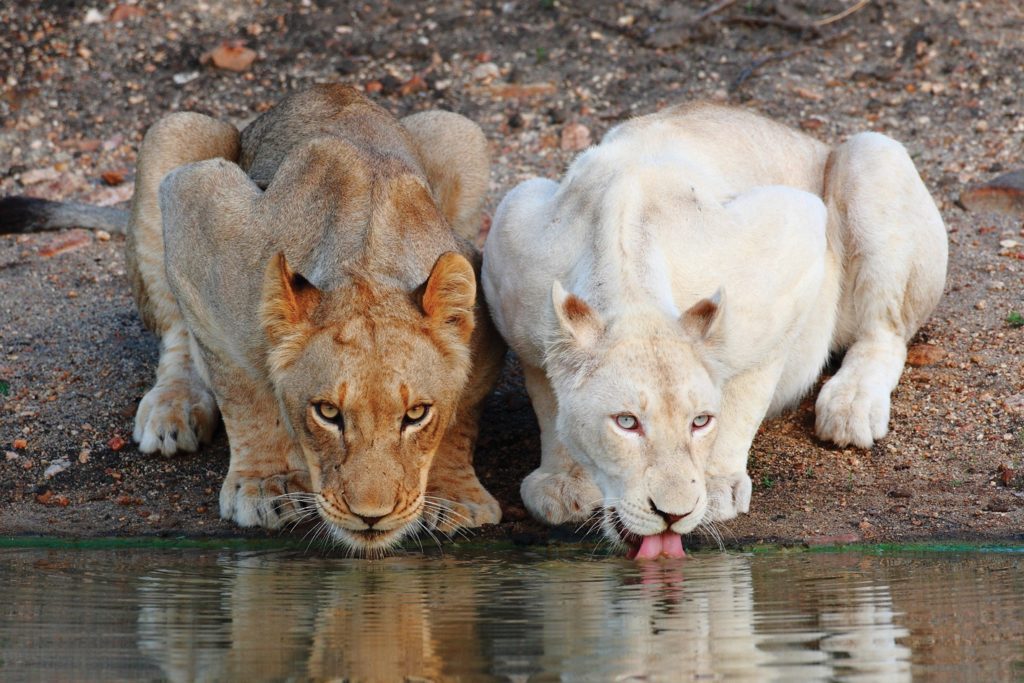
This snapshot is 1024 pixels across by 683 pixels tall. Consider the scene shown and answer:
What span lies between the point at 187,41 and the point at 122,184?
162 centimetres

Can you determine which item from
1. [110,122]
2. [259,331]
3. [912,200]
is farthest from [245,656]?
[110,122]

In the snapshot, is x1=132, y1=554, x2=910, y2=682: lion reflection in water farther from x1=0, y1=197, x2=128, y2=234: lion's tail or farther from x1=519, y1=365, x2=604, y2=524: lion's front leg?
x1=0, y1=197, x2=128, y2=234: lion's tail

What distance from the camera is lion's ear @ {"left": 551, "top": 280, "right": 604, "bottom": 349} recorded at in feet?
17.2

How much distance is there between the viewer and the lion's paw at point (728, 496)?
232 inches

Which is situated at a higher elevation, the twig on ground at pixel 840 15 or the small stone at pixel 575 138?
the twig on ground at pixel 840 15

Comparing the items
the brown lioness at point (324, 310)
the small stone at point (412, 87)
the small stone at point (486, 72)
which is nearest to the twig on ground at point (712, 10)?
the small stone at point (486, 72)

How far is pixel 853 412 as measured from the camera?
22.0ft

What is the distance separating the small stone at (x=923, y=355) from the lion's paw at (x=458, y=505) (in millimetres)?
2325

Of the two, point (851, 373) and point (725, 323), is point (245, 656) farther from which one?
point (851, 373)

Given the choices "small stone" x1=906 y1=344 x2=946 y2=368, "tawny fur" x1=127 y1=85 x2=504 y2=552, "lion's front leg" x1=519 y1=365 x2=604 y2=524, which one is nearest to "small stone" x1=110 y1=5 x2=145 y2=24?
"tawny fur" x1=127 y1=85 x2=504 y2=552

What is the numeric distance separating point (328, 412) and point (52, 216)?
3760 mm

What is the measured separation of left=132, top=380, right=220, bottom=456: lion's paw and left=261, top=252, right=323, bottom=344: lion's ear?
4.60 ft

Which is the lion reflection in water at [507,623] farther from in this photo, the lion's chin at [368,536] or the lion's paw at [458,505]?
the lion's paw at [458,505]

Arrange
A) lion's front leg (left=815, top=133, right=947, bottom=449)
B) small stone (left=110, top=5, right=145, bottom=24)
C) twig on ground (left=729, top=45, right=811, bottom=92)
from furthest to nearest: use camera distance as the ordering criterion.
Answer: small stone (left=110, top=5, right=145, bottom=24), twig on ground (left=729, top=45, right=811, bottom=92), lion's front leg (left=815, top=133, right=947, bottom=449)
